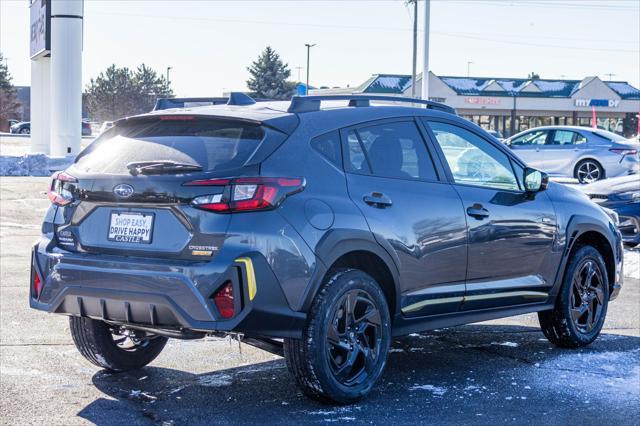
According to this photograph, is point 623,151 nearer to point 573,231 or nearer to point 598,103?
point 573,231

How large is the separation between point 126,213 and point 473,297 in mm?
2384

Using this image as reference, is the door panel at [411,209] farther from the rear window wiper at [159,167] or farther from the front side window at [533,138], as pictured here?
the front side window at [533,138]

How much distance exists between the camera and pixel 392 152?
5.85 meters

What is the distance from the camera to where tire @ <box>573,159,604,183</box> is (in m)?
Answer: 24.3

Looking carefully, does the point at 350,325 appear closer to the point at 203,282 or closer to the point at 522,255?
the point at 203,282

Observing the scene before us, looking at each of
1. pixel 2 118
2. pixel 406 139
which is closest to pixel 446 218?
pixel 406 139

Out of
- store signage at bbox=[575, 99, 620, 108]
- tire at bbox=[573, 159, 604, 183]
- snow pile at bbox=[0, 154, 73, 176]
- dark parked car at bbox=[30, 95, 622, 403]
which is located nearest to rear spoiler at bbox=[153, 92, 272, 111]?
dark parked car at bbox=[30, 95, 622, 403]

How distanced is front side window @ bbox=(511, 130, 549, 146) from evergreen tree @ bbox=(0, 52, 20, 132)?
77255 mm

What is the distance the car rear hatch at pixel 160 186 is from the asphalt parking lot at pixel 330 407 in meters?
0.90

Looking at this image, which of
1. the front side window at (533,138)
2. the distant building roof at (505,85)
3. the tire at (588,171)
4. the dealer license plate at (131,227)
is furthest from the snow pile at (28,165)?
the distant building roof at (505,85)

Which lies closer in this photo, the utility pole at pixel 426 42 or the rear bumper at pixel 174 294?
the rear bumper at pixel 174 294

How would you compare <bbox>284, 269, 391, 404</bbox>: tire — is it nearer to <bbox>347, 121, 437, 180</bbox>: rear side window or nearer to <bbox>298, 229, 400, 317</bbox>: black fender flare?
<bbox>298, 229, 400, 317</bbox>: black fender flare

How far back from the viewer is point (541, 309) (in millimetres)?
6855

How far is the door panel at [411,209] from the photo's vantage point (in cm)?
551
